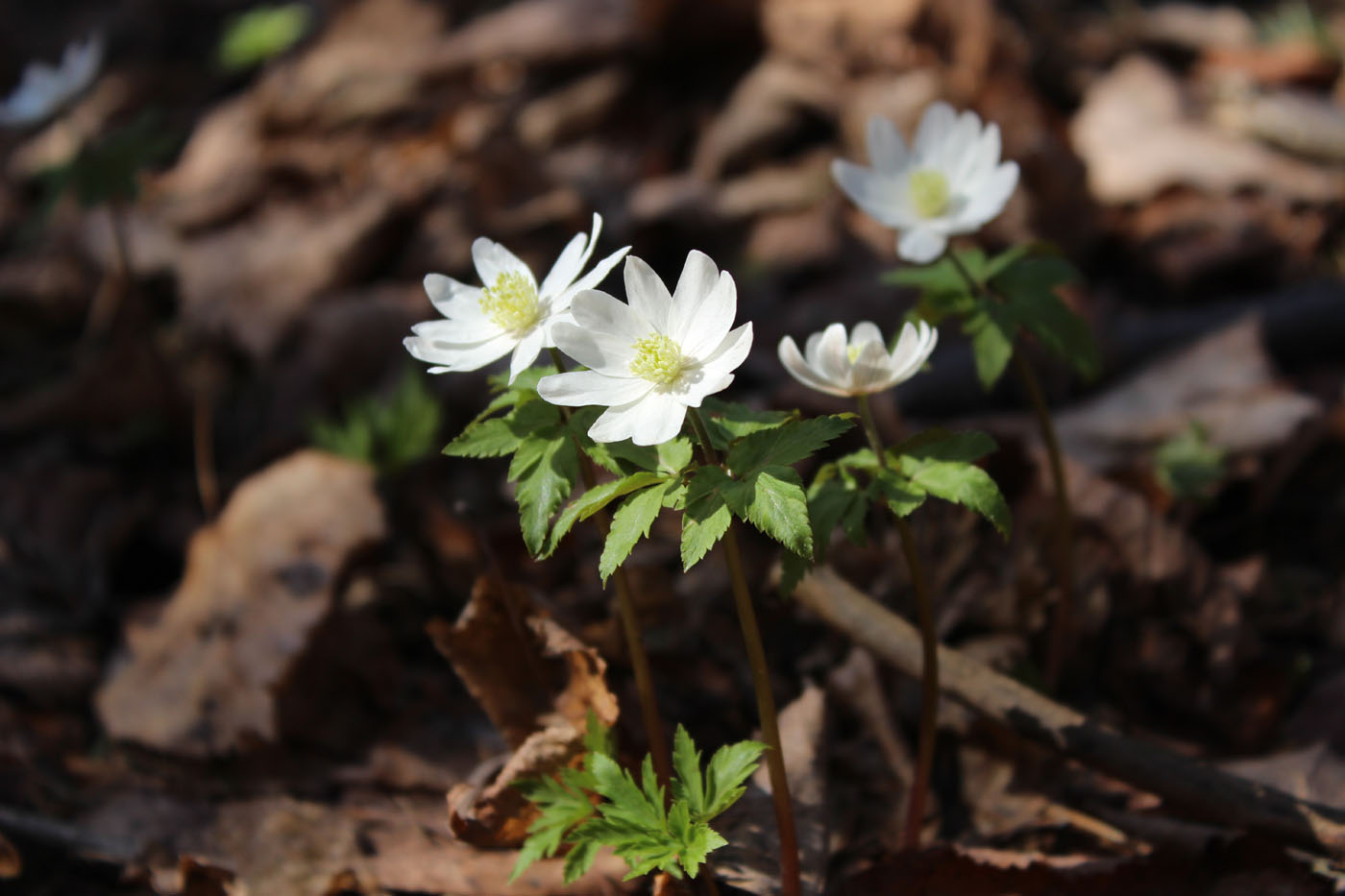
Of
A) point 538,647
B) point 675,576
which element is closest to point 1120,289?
point 675,576

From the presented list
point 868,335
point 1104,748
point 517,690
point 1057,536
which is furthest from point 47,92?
point 1104,748

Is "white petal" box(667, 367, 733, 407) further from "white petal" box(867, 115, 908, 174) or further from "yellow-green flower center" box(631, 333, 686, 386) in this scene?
"white petal" box(867, 115, 908, 174)

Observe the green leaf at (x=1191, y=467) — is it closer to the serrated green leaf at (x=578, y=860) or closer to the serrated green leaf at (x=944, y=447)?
the serrated green leaf at (x=944, y=447)

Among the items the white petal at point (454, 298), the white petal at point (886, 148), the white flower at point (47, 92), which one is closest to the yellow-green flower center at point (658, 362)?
the white petal at point (454, 298)

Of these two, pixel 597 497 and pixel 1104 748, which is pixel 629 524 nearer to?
pixel 597 497

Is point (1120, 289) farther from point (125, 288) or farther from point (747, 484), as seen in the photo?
point (125, 288)

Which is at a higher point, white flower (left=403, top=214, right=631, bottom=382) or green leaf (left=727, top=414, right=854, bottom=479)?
white flower (left=403, top=214, right=631, bottom=382)

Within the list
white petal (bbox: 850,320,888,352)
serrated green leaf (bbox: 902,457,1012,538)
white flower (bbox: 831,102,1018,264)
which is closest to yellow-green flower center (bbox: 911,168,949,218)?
white flower (bbox: 831,102,1018,264)
